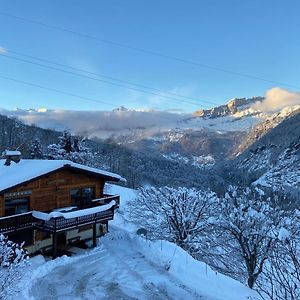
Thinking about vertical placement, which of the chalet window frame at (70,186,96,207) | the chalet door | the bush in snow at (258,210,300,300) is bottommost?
the chalet door

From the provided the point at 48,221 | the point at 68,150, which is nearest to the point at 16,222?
the point at 48,221

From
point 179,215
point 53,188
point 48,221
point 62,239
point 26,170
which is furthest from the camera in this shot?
point 179,215

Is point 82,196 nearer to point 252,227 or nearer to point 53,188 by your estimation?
point 53,188

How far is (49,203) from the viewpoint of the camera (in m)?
24.3

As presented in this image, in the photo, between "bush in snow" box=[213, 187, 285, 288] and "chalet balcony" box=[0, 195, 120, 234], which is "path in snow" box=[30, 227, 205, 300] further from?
"bush in snow" box=[213, 187, 285, 288]

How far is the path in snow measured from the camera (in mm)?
15609

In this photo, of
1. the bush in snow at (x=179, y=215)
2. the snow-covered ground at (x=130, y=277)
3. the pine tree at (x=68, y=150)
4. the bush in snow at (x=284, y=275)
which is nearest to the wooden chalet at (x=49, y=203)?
the snow-covered ground at (x=130, y=277)

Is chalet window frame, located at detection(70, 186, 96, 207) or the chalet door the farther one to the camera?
chalet window frame, located at detection(70, 186, 96, 207)

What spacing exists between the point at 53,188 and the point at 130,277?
939 centimetres

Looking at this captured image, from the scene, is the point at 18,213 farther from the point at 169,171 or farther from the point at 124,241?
the point at 169,171

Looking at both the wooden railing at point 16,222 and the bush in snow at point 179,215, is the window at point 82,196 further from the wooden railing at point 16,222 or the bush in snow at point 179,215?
the bush in snow at point 179,215

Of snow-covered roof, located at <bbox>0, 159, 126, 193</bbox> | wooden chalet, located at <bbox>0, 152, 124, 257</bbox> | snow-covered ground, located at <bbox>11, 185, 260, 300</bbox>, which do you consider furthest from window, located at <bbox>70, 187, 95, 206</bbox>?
snow-covered ground, located at <bbox>11, 185, 260, 300</bbox>

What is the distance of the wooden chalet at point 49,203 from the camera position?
21484mm

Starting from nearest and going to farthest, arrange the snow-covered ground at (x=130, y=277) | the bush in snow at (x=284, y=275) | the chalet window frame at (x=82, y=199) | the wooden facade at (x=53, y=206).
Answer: the bush in snow at (x=284, y=275), the snow-covered ground at (x=130, y=277), the wooden facade at (x=53, y=206), the chalet window frame at (x=82, y=199)
